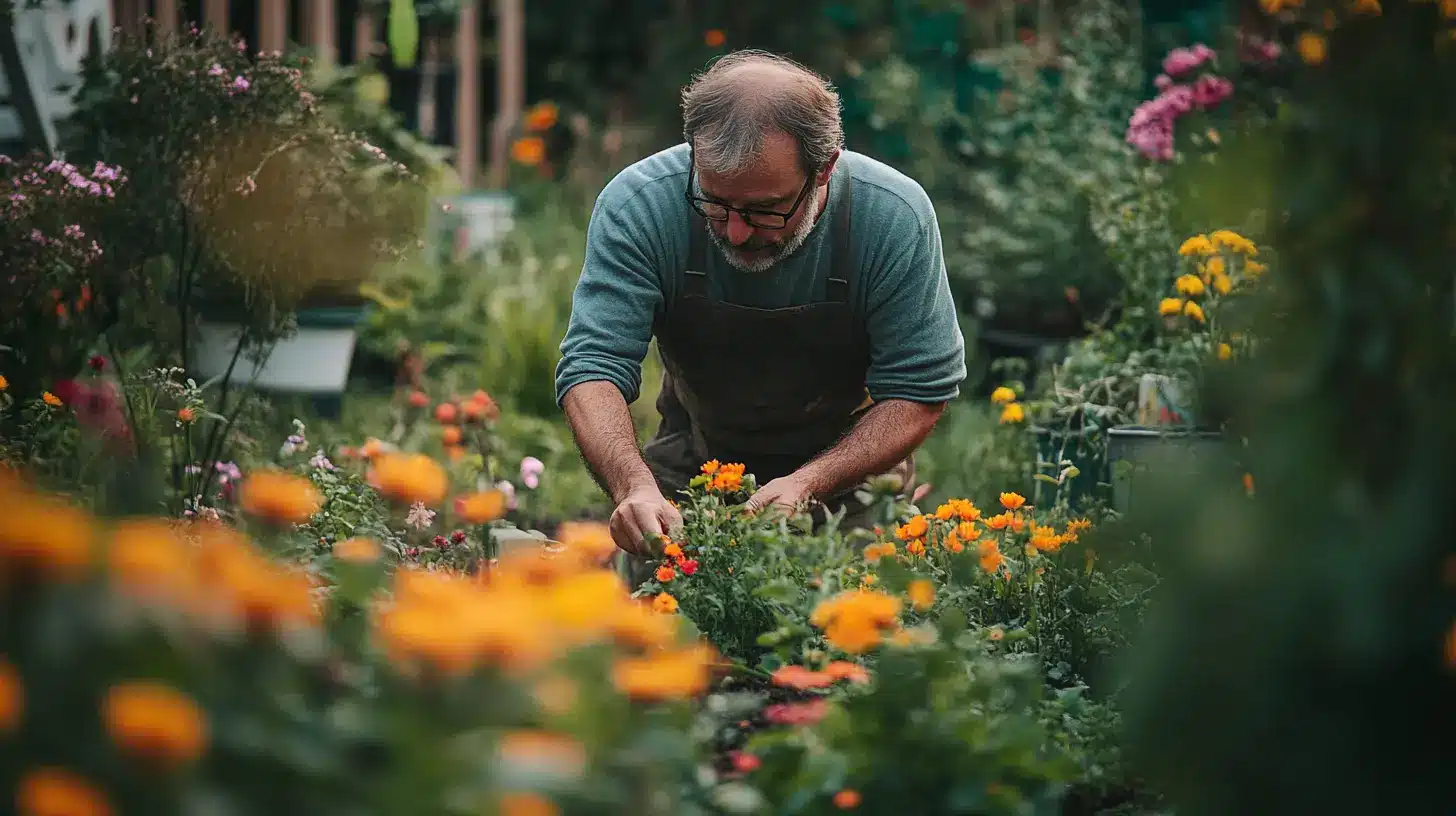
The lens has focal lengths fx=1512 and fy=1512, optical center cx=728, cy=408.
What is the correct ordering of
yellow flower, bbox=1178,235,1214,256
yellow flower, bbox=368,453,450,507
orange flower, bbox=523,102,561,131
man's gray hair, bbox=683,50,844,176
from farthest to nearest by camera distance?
orange flower, bbox=523,102,561,131
yellow flower, bbox=1178,235,1214,256
man's gray hair, bbox=683,50,844,176
yellow flower, bbox=368,453,450,507

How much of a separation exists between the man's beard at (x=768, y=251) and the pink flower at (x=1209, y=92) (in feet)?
5.78

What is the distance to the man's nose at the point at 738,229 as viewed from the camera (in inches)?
116

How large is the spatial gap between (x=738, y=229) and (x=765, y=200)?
0.29ft

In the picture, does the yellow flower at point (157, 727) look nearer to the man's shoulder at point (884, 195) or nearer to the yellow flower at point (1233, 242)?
the man's shoulder at point (884, 195)

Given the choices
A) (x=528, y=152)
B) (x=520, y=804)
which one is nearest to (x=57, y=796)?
(x=520, y=804)

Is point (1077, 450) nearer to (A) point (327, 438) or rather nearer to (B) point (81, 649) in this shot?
(A) point (327, 438)

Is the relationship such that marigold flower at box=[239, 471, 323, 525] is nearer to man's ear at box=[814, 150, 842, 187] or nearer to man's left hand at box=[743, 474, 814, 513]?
man's left hand at box=[743, 474, 814, 513]

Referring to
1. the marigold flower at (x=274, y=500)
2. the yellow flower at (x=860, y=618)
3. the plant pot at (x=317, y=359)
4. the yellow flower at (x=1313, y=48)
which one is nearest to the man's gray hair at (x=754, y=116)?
the yellow flower at (x=860, y=618)

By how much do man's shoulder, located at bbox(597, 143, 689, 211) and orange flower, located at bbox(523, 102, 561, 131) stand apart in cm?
484

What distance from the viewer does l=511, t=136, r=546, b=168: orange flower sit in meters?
7.99

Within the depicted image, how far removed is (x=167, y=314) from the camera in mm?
3283

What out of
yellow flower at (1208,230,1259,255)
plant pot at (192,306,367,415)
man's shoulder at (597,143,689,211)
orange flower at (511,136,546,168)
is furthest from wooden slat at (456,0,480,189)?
yellow flower at (1208,230,1259,255)

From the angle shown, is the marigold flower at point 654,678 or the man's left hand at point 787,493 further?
the man's left hand at point 787,493

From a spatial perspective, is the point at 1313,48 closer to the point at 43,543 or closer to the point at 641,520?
the point at 43,543
